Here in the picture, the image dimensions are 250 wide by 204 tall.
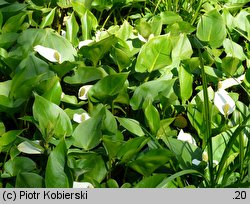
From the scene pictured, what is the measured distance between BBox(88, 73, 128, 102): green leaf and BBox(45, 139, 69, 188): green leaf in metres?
0.29

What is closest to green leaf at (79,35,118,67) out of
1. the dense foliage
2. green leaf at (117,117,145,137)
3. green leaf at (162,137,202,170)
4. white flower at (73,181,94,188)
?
the dense foliage

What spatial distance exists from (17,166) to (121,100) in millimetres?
337

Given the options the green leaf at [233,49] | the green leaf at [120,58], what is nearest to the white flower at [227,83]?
the green leaf at [233,49]

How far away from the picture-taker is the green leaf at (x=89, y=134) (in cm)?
127

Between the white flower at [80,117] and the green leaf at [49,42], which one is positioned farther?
the green leaf at [49,42]

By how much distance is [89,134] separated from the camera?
4.17 ft

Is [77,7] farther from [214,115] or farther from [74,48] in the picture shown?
[214,115]

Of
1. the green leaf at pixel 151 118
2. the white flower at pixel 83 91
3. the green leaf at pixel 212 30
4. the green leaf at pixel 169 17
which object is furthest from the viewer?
the green leaf at pixel 169 17

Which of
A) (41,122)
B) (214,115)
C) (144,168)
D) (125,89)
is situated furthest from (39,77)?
(214,115)

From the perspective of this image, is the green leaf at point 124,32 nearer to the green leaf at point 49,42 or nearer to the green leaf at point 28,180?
the green leaf at point 49,42

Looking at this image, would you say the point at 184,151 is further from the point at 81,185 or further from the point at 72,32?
the point at 72,32

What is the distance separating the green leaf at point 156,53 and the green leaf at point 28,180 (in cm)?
48

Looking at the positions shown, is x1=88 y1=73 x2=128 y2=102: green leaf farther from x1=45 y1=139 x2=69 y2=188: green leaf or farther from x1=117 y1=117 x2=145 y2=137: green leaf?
x1=45 y1=139 x2=69 y2=188: green leaf

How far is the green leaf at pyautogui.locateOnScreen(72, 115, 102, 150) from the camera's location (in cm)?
127
